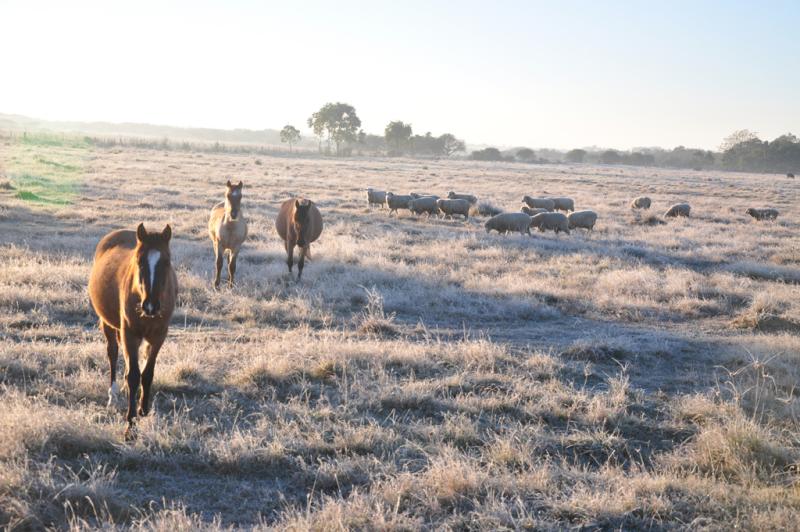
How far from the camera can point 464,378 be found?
751 centimetres

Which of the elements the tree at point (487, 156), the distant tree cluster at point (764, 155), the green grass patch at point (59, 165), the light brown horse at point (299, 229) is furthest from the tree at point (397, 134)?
the light brown horse at point (299, 229)

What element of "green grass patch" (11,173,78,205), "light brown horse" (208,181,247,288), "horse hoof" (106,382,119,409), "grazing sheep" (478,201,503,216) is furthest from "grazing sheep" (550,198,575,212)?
"horse hoof" (106,382,119,409)

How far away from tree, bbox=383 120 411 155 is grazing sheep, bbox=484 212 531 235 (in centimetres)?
9072

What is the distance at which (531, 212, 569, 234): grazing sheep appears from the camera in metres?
23.7

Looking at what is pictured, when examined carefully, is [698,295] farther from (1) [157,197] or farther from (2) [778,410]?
(1) [157,197]

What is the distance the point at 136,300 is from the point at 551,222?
2009cm

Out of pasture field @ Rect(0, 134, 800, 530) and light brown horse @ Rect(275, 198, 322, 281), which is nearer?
pasture field @ Rect(0, 134, 800, 530)

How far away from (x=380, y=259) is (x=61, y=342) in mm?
8131

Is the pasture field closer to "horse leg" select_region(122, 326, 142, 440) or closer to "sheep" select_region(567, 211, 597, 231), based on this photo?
"horse leg" select_region(122, 326, 142, 440)

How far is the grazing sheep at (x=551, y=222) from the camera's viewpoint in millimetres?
23672

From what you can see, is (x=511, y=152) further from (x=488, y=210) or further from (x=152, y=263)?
(x=152, y=263)

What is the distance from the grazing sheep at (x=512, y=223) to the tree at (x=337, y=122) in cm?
8768

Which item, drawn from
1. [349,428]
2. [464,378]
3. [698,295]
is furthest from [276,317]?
[698,295]

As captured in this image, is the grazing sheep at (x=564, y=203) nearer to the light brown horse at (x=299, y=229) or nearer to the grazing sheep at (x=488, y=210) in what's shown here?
the grazing sheep at (x=488, y=210)
